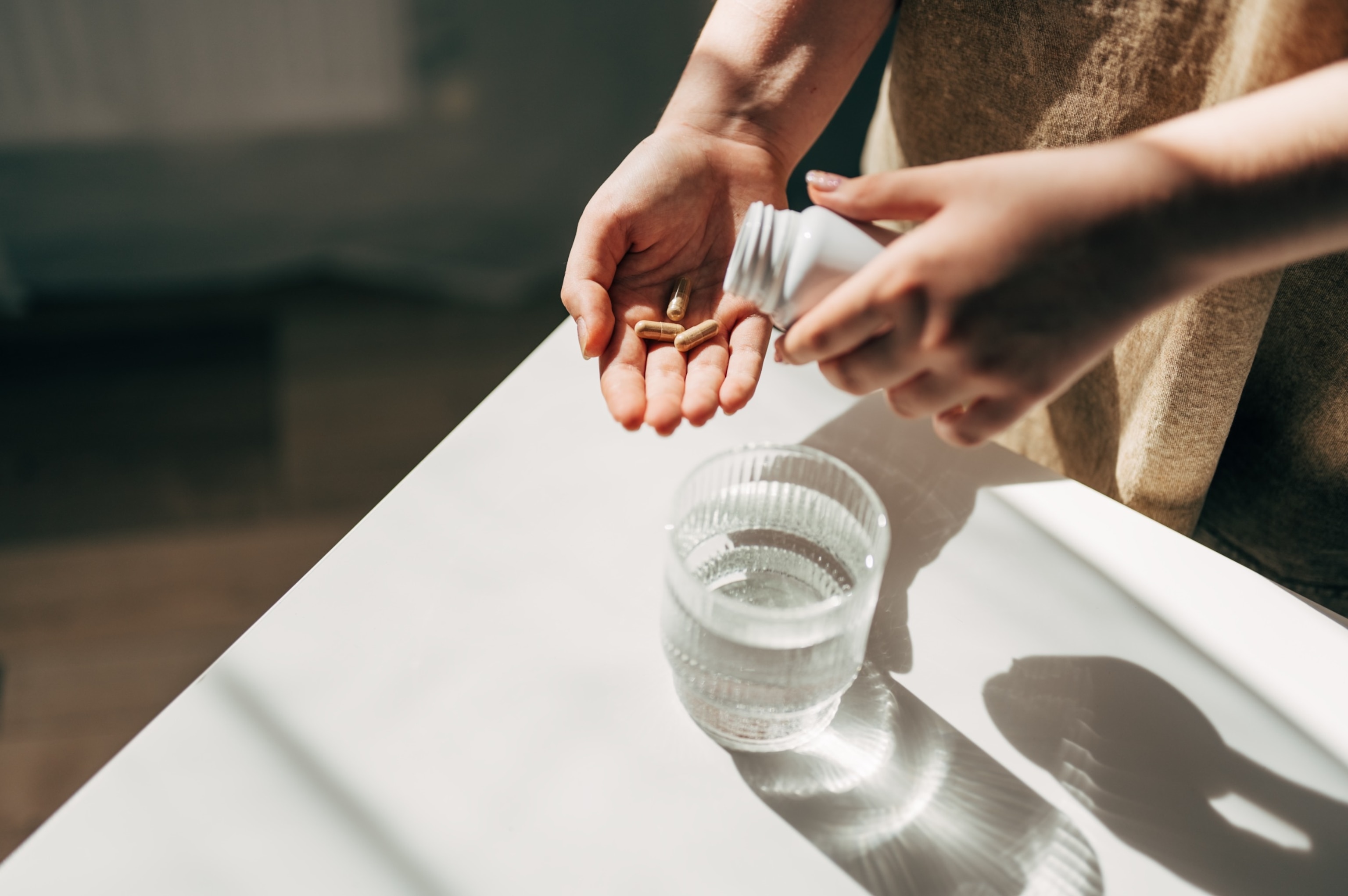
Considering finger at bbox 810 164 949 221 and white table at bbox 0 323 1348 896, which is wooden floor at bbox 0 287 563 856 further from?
finger at bbox 810 164 949 221

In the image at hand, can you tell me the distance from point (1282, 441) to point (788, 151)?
46 cm

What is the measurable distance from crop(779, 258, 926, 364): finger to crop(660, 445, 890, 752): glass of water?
8 cm

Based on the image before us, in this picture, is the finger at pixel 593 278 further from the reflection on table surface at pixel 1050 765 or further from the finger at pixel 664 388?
the reflection on table surface at pixel 1050 765

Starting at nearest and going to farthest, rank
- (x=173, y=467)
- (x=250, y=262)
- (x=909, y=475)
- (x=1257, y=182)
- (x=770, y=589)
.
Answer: (x=1257, y=182) → (x=770, y=589) → (x=909, y=475) → (x=173, y=467) → (x=250, y=262)

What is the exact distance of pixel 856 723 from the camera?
0.53 meters

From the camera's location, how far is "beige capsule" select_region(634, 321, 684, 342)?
25.7 inches

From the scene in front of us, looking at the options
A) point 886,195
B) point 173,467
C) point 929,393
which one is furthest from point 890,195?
point 173,467

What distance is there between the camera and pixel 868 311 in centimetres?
46

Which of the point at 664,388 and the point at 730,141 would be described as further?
the point at 730,141

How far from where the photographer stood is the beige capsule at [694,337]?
646 mm

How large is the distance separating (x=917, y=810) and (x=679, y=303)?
14.9 inches

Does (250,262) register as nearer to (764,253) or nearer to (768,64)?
(768,64)

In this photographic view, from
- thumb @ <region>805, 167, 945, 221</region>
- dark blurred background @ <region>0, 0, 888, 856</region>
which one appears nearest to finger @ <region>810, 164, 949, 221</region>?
thumb @ <region>805, 167, 945, 221</region>

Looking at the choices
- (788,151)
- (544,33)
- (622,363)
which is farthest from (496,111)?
(622,363)
